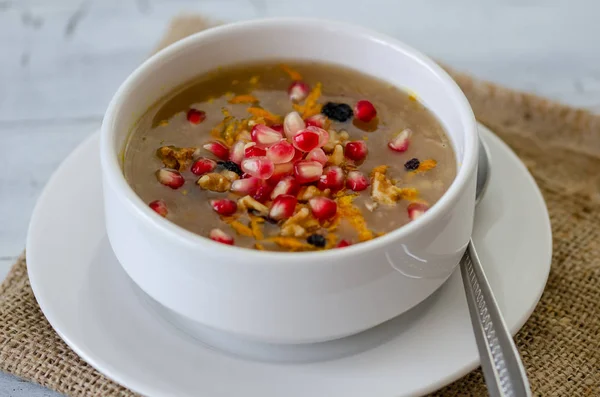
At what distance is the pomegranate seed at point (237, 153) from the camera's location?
2.04 m

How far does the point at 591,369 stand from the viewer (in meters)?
2.02

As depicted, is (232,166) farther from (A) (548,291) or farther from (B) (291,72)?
(A) (548,291)

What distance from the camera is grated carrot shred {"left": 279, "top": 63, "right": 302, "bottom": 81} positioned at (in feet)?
7.79

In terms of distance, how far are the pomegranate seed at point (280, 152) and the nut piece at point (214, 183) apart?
0.12 meters

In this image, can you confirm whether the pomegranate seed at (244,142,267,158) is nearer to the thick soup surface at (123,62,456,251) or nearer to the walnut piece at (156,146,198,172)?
the thick soup surface at (123,62,456,251)

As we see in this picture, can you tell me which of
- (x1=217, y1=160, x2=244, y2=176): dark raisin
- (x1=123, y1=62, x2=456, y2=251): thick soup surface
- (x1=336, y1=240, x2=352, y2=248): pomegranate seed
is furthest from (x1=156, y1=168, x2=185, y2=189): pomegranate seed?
(x1=336, y1=240, x2=352, y2=248): pomegranate seed

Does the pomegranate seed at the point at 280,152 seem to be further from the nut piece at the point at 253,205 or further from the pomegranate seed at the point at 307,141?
the nut piece at the point at 253,205

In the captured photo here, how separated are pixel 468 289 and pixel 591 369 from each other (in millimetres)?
377

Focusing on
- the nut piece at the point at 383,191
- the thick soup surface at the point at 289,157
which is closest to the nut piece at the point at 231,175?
the thick soup surface at the point at 289,157

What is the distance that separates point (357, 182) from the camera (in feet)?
6.44

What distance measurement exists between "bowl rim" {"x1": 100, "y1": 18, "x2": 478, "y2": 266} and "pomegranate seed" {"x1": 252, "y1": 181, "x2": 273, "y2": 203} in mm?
211

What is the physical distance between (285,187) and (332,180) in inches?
4.3

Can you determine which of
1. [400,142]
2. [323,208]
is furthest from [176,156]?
[400,142]

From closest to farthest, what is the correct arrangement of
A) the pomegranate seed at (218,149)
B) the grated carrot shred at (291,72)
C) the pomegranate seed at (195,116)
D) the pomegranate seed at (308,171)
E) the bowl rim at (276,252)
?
the bowl rim at (276,252) → the pomegranate seed at (308,171) → the pomegranate seed at (218,149) → the pomegranate seed at (195,116) → the grated carrot shred at (291,72)
